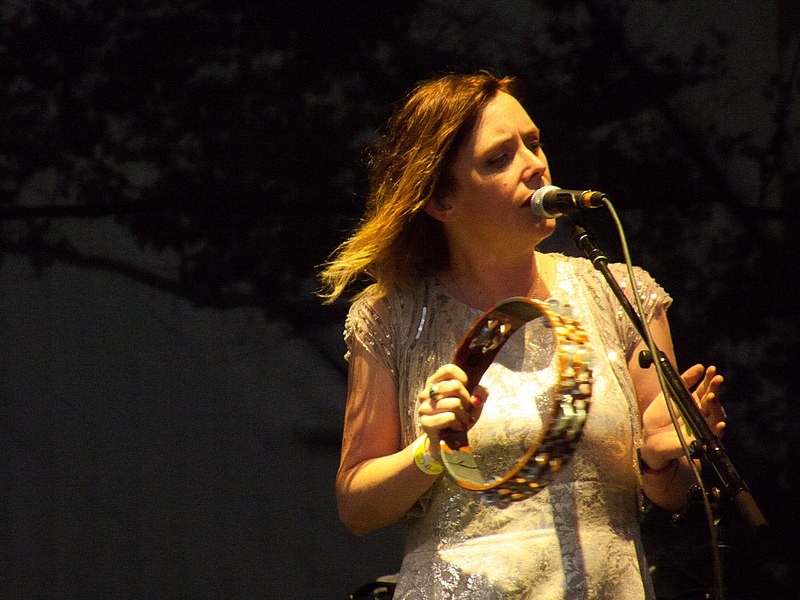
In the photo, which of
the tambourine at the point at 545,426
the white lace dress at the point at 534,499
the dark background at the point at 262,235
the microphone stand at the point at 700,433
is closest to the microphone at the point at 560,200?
the microphone stand at the point at 700,433

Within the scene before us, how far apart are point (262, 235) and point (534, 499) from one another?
4.29ft

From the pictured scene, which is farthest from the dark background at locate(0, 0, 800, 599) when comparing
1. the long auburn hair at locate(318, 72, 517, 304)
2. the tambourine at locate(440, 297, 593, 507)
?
the tambourine at locate(440, 297, 593, 507)

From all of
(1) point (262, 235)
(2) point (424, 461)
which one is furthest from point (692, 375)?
(1) point (262, 235)

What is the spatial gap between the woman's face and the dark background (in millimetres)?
897

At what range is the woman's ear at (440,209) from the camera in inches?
82.4

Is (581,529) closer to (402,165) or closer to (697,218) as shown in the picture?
(402,165)

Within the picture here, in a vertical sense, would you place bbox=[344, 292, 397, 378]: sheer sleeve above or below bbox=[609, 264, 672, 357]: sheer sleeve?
below

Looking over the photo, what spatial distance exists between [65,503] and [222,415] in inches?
18.6

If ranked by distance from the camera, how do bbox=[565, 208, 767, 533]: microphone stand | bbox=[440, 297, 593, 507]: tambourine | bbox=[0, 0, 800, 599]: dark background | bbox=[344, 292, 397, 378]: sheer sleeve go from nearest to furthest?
bbox=[565, 208, 767, 533]: microphone stand
bbox=[440, 297, 593, 507]: tambourine
bbox=[344, 292, 397, 378]: sheer sleeve
bbox=[0, 0, 800, 599]: dark background

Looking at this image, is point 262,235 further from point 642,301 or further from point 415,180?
point 642,301

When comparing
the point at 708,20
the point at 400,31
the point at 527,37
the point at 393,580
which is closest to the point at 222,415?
the point at 393,580

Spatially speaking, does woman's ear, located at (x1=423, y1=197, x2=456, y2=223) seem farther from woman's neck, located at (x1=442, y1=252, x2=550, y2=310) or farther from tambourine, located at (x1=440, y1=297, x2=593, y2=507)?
tambourine, located at (x1=440, y1=297, x2=593, y2=507)

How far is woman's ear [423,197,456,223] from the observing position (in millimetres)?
2092

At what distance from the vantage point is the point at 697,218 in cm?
296
